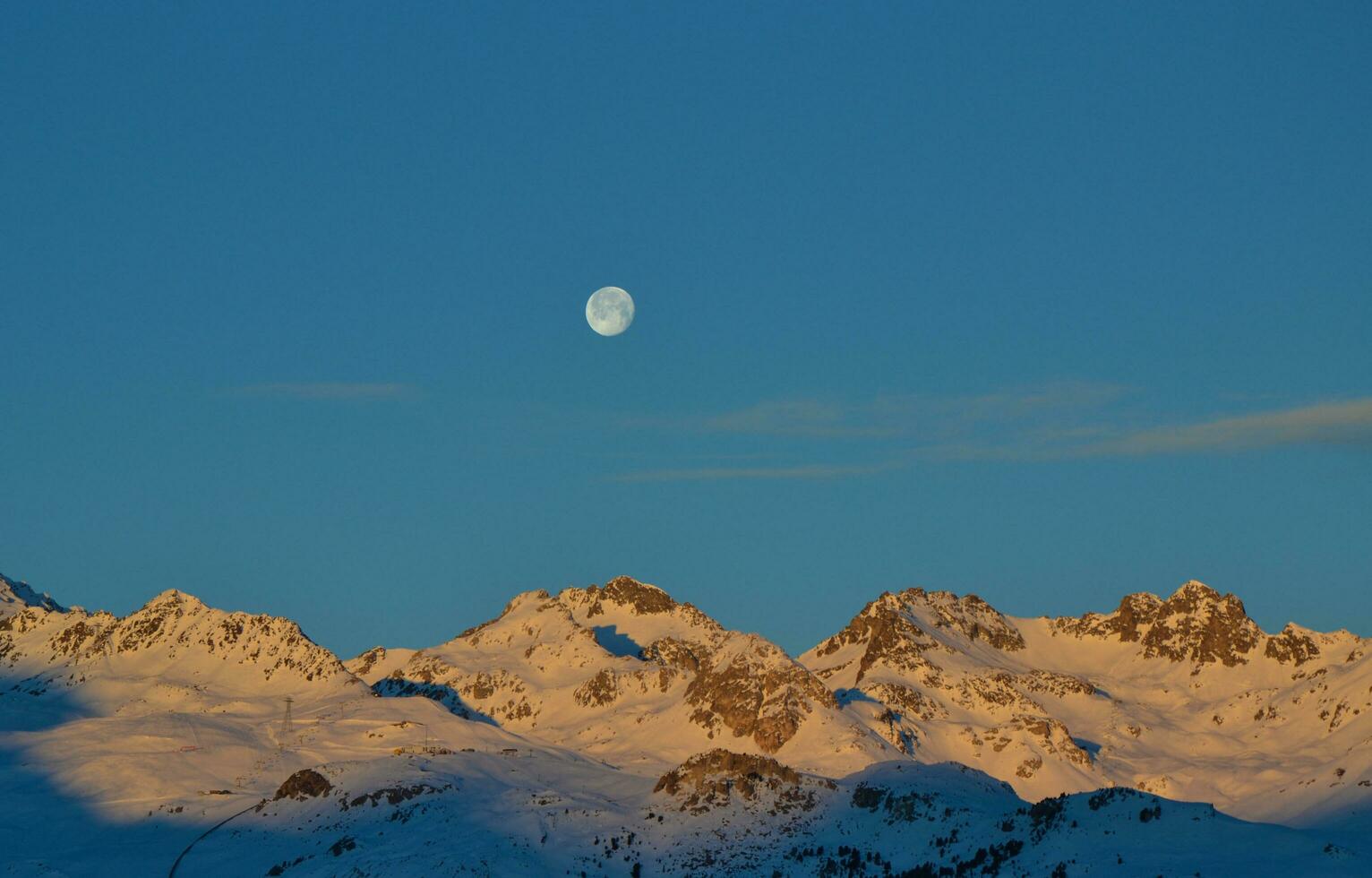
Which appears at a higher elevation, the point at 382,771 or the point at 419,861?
the point at 382,771

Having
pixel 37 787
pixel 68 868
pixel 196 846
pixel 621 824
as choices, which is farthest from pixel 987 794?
pixel 37 787

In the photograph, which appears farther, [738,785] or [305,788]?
[305,788]

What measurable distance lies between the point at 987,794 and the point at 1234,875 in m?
58.4

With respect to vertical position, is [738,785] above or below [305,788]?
above

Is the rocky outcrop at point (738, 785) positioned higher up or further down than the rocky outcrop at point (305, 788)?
higher up

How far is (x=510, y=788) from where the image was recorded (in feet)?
527

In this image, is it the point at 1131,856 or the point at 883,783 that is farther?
the point at 883,783

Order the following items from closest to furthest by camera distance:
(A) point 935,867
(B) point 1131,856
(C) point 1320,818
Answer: (B) point 1131,856 < (A) point 935,867 < (C) point 1320,818

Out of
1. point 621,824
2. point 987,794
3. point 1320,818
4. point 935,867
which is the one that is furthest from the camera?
point 1320,818

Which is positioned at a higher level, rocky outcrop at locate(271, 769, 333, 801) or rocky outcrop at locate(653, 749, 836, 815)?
rocky outcrop at locate(653, 749, 836, 815)

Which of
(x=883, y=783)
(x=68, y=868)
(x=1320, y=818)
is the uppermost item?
(x=1320, y=818)

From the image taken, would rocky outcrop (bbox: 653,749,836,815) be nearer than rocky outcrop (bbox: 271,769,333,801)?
Yes

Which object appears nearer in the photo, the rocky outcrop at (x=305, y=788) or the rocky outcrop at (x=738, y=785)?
the rocky outcrop at (x=738, y=785)

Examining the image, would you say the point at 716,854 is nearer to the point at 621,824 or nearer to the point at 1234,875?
the point at 621,824
